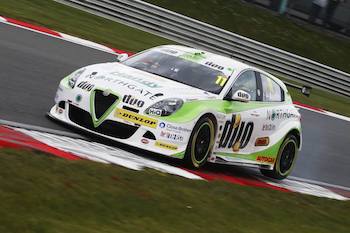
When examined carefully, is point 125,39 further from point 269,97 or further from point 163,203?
point 163,203

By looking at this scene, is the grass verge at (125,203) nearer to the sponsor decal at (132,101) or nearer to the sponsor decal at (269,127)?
the sponsor decal at (132,101)

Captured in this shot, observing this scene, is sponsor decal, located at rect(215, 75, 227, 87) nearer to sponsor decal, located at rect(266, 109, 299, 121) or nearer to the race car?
the race car

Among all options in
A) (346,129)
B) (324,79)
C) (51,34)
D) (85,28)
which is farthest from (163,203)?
(324,79)

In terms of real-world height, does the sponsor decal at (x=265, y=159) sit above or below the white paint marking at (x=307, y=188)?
above

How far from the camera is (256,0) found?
28172 mm

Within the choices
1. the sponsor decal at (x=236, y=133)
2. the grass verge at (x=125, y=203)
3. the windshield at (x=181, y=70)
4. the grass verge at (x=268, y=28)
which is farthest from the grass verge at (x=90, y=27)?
the grass verge at (x=125, y=203)

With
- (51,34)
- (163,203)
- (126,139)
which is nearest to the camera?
(163,203)

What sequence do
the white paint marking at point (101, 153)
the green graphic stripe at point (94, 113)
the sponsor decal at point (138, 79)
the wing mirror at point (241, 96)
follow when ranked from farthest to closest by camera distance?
1. the wing mirror at point (241, 96)
2. the sponsor decal at point (138, 79)
3. the green graphic stripe at point (94, 113)
4. the white paint marking at point (101, 153)

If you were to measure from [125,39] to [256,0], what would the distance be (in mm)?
7745

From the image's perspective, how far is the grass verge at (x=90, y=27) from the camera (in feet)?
64.0

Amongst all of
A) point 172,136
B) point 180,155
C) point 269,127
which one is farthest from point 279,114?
point 172,136

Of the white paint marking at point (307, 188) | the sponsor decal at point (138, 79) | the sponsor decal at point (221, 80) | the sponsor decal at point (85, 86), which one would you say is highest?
the sponsor decal at point (221, 80)

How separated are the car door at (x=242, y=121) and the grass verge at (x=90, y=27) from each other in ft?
28.4

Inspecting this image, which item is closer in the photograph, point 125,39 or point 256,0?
point 125,39
